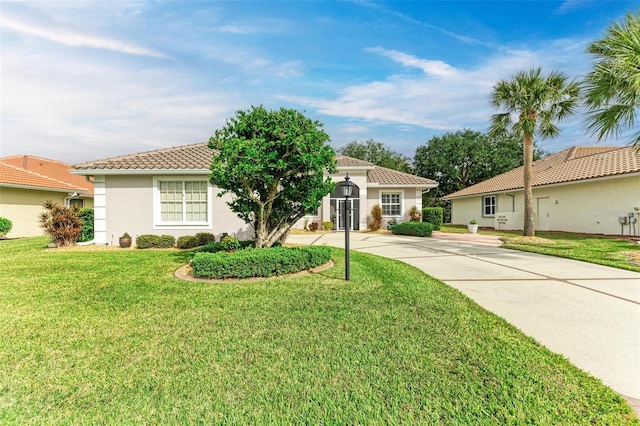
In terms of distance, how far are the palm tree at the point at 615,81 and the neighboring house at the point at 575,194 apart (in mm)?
4863

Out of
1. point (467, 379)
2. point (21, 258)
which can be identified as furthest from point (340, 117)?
point (467, 379)

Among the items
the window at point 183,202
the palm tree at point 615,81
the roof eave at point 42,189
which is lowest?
the window at point 183,202

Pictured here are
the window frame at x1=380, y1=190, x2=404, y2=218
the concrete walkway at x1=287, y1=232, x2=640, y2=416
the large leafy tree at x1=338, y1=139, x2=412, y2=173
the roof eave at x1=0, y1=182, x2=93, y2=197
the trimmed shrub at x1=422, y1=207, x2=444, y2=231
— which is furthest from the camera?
the large leafy tree at x1=338, y1=139, x2=412, y2=173

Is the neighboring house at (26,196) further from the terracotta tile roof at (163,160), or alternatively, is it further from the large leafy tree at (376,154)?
the large leafy tree at (376,154)

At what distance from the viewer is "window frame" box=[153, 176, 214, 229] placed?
11.3 metres

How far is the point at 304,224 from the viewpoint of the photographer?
18.1 meters

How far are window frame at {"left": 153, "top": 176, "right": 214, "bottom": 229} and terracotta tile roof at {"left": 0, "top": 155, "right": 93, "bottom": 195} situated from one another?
7799 millimetres

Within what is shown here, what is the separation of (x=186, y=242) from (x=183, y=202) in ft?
6.25

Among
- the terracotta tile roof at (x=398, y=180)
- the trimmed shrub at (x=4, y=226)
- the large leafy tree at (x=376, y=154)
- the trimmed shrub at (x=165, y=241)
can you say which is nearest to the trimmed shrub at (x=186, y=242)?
the trimmed shrub at (x=165, y=241)

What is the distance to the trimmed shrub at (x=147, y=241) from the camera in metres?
10.6

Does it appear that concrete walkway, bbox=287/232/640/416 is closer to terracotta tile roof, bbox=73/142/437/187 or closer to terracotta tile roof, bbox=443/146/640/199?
terracotta tile roof, bbox=73/142/437/187

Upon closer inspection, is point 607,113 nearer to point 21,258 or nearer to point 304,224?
point 304,224

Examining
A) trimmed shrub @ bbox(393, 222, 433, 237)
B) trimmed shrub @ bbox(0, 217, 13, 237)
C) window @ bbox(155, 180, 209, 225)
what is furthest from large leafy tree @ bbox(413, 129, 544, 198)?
trimmed shrub @ bbox(0, 217, 13, 237)

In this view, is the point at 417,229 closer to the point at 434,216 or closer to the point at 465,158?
the point at 434,216
